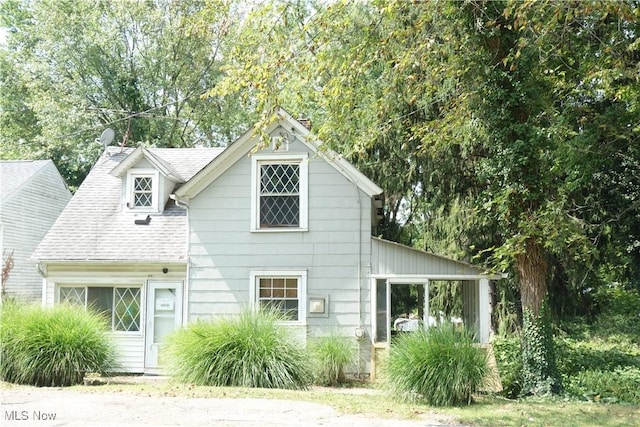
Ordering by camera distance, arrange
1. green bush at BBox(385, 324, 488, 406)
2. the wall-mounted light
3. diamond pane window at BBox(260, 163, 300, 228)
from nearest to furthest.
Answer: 1. green bush at BBox(385, 324, 488, 406)
2. the wall-mounted light
3. diamond pane window at BBox(260, 163, 300, 228)

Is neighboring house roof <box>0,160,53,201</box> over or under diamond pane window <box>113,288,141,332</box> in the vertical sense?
over

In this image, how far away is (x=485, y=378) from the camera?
11109mm

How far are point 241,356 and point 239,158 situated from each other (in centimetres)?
499

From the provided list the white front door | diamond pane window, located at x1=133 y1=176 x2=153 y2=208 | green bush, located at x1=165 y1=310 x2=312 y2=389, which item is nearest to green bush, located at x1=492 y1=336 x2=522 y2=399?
green bush, located at x1=165 y1=310 x2=312 y2=389

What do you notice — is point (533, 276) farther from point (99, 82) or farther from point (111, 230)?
point (99, 82)

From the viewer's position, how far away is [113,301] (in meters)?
15.6

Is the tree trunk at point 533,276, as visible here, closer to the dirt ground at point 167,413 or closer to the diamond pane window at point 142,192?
the dirt ground at point 167,413

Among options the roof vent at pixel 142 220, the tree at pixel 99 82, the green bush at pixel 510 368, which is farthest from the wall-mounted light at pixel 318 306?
the tree at pixel 99 82

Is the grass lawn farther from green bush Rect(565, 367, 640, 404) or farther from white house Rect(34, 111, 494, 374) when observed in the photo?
white house Rect(34, 111, 494, 374)

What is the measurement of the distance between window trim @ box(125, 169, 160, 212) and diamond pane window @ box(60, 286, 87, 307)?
240 centimetres

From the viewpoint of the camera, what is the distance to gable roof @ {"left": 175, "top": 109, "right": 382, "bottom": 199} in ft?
47.5

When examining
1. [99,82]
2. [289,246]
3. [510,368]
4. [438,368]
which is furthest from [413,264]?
[99,82]

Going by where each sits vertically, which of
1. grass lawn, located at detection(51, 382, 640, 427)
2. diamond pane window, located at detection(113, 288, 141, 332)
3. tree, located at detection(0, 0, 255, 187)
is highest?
tree, located at detection(0, 0, 255, 187)

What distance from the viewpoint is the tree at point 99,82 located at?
29.8 meters
